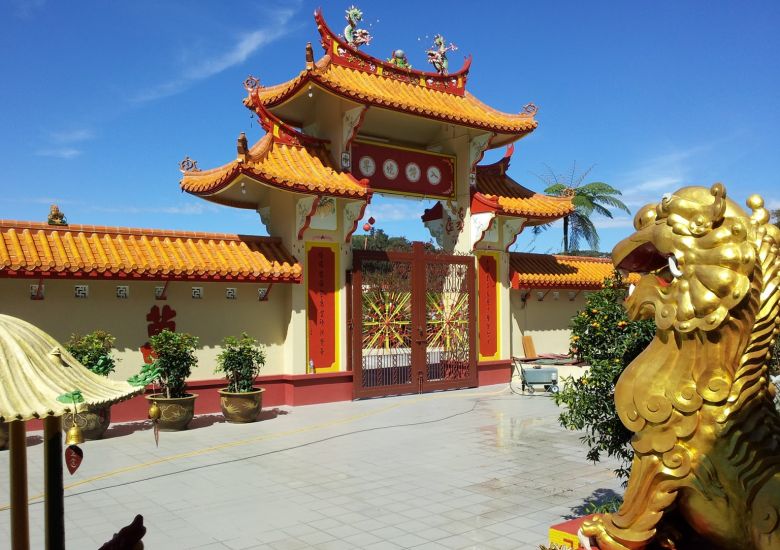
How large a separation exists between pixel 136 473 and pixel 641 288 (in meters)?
6.18

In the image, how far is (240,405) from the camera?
408 inches

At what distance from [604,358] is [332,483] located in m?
3.47

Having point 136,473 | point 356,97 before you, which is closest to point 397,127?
point 356,97

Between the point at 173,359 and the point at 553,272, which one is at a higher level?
the point at 553,272

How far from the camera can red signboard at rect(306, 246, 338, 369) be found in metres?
12.1

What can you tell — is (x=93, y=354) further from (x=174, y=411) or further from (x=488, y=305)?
(x=488, y=305)

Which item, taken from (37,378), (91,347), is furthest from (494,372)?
(37,378)

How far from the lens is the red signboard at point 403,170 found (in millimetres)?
13156

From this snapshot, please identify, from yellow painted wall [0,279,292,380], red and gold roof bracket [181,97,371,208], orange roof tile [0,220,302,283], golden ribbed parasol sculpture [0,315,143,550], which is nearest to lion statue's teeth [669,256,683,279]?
golden ribbed parasol sculpture [0,315,143,550]

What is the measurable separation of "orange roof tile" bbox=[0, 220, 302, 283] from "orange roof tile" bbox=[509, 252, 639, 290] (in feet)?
19.4

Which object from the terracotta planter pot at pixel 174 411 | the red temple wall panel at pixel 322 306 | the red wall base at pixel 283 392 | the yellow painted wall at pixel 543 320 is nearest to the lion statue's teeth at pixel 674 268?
the terracotta planter pot at pixel 174 411

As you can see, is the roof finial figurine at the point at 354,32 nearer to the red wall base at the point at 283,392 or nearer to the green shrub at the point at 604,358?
the red wall base at the point at 283,392

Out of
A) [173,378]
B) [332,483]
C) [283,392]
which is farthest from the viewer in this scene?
[283,392]

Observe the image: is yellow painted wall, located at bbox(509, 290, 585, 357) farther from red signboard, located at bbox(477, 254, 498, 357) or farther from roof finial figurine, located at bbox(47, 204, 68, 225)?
roof finial figurine, located at bbox(47, 204, 68, 225)
